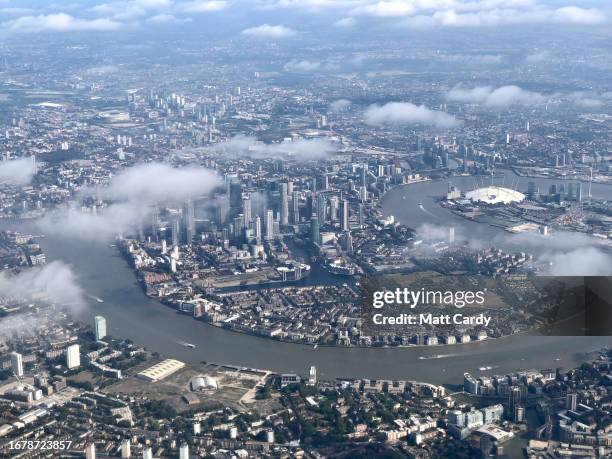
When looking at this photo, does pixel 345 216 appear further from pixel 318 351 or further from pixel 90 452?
pixel 90 452

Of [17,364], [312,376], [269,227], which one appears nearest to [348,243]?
[269,227]

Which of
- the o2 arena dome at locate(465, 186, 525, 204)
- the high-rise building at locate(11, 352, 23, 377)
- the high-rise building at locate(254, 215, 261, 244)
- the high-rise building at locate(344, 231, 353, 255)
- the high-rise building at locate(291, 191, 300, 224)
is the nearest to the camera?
the high-rise building at locate(11, 352, 23, 377)

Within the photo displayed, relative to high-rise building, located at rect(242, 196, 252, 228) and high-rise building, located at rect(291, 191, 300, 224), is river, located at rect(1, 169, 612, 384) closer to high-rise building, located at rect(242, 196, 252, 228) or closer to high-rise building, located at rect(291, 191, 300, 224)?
high-rise building, located at rect(242, 196, 252, 228)

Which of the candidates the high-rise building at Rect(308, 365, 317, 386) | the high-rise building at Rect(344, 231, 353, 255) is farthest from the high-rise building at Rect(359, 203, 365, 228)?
the high-rise building at Rect(308, 365, 317, 386)

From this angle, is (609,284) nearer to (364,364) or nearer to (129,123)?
(364,364)

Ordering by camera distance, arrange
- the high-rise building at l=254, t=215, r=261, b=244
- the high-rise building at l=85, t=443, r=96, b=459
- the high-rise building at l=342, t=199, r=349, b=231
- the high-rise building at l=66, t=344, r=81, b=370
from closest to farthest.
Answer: the high-rise building at l=85, t=443, r=96, b=459, the high-rise building at l=66, t=344, r=81, b=370, the high-rise building at l=254, t=215, r=261, b=244, the high-rise building at l=342, t=199, r=349, b=231
